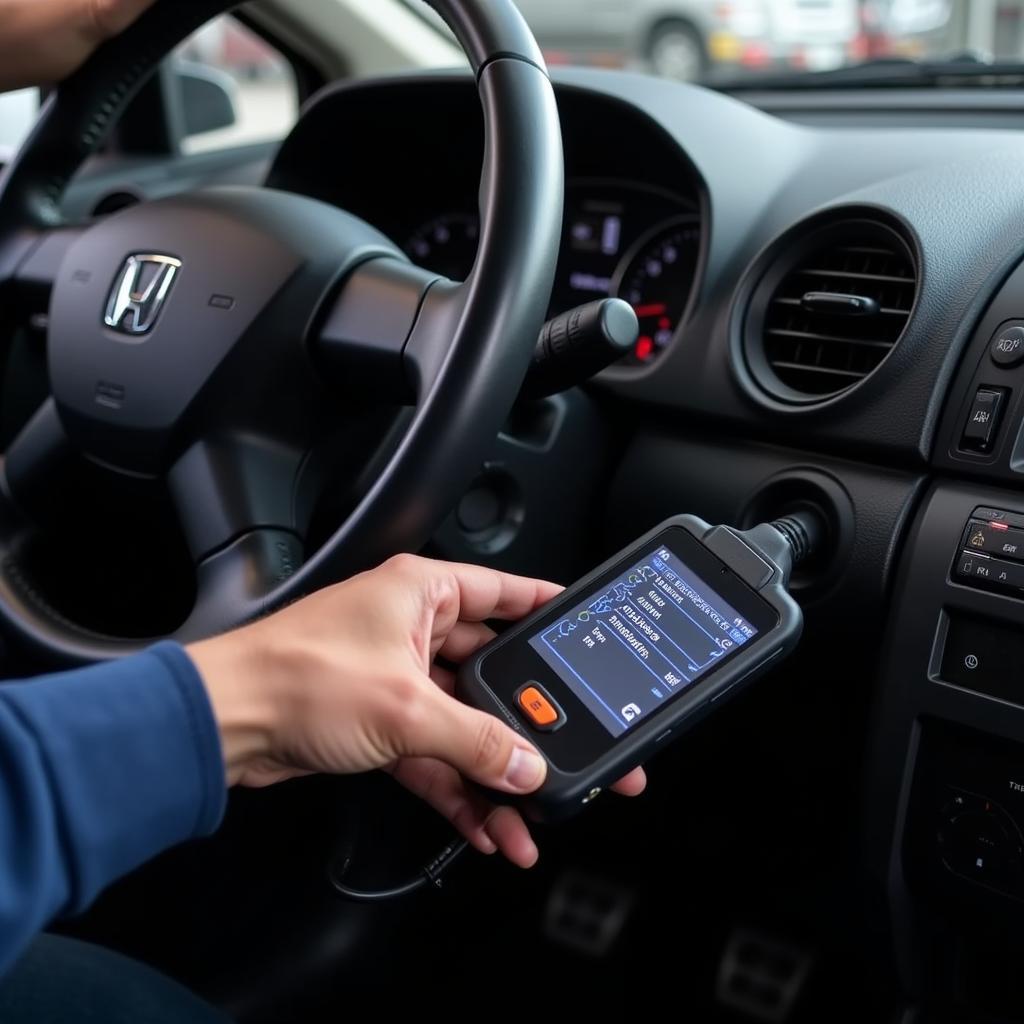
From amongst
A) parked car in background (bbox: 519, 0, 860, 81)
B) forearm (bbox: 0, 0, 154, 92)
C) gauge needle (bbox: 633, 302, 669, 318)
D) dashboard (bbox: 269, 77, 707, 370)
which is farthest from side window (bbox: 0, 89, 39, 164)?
parked car in background (bbox: 519, 0, 860, 81)

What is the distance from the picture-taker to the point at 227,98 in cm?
191

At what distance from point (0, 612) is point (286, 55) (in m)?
1.14

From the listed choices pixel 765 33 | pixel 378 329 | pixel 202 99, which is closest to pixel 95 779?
pixel 378 329

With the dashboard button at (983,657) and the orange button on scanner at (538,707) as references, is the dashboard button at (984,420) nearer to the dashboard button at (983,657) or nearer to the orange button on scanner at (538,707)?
the dashboard button at (983,657)

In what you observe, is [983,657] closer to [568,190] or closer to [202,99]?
[568,190]

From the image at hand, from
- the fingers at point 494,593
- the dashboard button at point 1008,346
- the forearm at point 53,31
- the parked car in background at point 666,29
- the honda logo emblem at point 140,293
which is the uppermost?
the forearm at point 53,31

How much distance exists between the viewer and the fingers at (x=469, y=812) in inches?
29.8

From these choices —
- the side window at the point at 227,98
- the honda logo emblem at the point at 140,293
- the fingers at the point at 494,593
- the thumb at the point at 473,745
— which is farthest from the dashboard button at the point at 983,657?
the side window at the point at 227,98

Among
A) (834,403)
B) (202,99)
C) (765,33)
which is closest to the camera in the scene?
(834,403)

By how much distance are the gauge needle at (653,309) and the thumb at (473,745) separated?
0.66 metres

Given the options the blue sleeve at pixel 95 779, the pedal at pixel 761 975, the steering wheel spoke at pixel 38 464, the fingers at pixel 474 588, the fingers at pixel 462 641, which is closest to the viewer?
the blue sleeve at pixel 95 779

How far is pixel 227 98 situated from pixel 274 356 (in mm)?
1187

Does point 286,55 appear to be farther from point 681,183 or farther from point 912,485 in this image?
point 912,485

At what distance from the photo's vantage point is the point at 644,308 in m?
1.23
